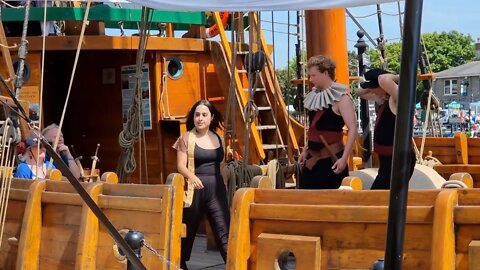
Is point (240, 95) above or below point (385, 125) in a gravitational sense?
above

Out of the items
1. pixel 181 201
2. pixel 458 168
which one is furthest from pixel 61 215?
pixel 458 168

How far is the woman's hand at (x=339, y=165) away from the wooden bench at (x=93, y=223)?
3.69 ft

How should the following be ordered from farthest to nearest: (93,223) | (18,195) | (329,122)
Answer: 1. (329,122)
2. (18,195)
3. (93,223)

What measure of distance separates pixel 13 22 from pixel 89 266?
16.7ft

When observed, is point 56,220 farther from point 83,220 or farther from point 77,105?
point 77,105

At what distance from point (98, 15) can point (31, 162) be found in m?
2.43

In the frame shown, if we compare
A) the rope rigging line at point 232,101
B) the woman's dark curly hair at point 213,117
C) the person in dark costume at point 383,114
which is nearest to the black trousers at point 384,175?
the person in dark costume at point 383,114

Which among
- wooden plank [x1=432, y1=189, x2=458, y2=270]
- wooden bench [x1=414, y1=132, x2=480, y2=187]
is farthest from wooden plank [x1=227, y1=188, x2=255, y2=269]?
wooden bench [x1=414, y1=132, x2=480, y2=187]

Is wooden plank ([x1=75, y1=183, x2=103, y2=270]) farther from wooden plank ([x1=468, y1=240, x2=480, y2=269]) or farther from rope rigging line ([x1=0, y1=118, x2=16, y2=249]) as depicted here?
wooden plank ([x1=468, y1=240, x2=480, y2=269])

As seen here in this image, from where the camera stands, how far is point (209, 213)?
4.72 metres

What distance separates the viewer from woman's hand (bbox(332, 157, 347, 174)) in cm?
412

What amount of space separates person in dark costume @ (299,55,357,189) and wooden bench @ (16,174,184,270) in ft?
3.94

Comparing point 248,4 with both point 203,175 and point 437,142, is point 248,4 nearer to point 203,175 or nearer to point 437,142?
point 203,175

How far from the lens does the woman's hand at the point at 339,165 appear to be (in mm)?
4125
